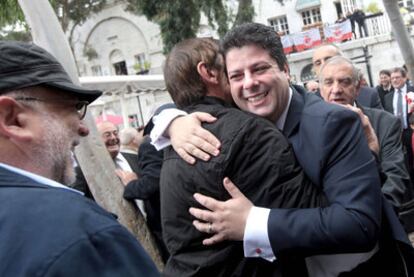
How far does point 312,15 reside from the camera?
110 ft

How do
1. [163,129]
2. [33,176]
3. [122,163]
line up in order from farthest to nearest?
1. [122,163]
2. [163,129]
3. [33,176]

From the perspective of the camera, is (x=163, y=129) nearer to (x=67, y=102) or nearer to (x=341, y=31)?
(x=67, y=102)

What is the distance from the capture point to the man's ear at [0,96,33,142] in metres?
1.34

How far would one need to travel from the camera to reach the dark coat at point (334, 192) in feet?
5.53

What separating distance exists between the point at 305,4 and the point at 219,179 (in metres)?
32.6

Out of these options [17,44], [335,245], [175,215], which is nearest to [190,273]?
[175,215]

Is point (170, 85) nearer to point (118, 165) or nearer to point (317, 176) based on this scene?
point (317, 176)

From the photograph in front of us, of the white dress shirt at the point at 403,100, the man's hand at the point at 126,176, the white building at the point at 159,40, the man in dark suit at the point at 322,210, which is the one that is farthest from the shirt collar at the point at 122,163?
the white building at the point at 159,40

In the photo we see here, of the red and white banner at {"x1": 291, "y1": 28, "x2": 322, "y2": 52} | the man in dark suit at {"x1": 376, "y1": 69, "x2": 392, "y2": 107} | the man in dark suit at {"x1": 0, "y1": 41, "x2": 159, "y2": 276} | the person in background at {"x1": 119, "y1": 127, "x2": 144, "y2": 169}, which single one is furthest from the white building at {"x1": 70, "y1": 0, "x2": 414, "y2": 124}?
the man in dark suit at {"x1": 0, "y1": 41, "x2": 159, "y2": 276}

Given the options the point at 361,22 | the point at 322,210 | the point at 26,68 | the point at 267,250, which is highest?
the point at 361,22

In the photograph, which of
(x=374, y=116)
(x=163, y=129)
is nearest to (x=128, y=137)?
(x=374, y=116)

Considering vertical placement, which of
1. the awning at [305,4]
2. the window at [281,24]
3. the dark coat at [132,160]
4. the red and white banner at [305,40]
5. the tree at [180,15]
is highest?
the awning at [305,4]

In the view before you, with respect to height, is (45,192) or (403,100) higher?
(45,192)

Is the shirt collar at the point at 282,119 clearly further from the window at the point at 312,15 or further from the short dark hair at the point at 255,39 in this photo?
the window at the point at 312,15
